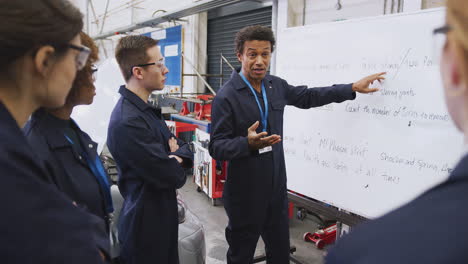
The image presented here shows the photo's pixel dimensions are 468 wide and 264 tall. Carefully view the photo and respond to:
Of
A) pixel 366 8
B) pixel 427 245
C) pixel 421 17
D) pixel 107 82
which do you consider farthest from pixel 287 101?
pixel 427 245

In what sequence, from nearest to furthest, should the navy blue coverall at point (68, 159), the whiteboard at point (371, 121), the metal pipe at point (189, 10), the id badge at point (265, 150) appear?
the navy blue coverall at point (68, 159) → the whiteboard at point (371, 121) → the id badge at point (265, 150) → the metal pipe at point (189, 10)

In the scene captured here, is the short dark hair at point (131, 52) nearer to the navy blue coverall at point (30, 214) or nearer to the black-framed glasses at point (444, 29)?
the navy blue coverall at point (30, 214)

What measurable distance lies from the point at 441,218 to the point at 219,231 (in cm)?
285

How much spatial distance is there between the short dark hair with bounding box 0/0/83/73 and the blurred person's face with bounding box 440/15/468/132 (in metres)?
0.70

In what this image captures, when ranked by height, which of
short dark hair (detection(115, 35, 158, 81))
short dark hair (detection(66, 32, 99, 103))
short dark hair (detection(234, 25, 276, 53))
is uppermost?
short dark hair (detection(234, 25, 276, 53))

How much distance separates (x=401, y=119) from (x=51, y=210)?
1517 millimetres

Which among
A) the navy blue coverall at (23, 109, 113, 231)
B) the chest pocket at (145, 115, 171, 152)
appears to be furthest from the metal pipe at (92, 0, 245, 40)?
the navy blue coverall at (23, 109, 113, 231)

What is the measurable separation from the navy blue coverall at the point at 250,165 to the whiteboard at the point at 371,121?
5.8 inches

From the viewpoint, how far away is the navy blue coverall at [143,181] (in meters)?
1.53

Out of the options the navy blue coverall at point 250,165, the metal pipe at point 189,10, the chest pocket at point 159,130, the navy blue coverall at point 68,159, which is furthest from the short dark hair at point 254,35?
the metal pipe at point 189,10

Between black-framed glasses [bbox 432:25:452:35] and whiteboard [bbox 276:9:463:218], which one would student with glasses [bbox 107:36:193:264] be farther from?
black-framed glasses [bbox 432:25:452:35]

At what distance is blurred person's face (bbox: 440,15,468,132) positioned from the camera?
45 cm

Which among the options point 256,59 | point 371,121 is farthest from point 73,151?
point 371,121

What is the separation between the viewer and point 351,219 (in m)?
1.90
